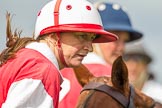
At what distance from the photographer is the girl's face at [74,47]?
21.9 ft

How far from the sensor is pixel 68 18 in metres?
6.85

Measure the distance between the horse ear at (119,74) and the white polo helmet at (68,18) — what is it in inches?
25.3

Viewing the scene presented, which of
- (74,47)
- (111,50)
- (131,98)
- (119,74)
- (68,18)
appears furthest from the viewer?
(111,50)

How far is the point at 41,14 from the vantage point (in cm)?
702

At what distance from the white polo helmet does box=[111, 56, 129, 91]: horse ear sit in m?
0.64

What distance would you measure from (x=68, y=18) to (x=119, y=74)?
87 centimetres

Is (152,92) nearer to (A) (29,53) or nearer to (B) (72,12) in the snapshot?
(B) (72,12)

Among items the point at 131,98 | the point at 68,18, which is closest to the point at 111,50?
the point at 68,18

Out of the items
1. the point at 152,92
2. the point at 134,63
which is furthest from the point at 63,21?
the point at 134,63

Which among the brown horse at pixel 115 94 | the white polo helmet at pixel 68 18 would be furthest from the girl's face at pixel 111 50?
the brown horse at pixel 115 94

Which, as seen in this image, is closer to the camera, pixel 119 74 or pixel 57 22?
pixel 119 74

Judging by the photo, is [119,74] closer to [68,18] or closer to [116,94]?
[116,94]

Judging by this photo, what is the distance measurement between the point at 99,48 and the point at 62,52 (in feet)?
7.74

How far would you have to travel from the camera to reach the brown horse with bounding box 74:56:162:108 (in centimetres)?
612
